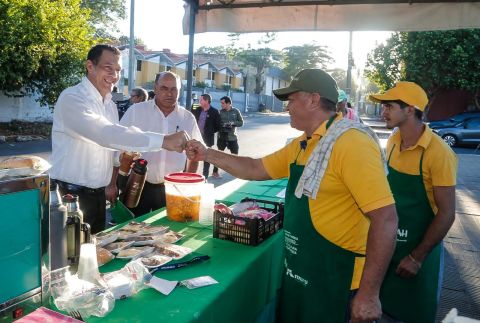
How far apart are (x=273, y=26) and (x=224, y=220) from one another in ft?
9.34

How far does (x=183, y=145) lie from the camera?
2.83 metres

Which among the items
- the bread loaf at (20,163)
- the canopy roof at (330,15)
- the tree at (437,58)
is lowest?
the bread loaf at (20,163)

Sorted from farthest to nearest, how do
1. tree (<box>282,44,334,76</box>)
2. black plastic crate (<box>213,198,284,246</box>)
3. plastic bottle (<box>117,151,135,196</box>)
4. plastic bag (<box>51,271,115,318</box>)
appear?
tree (<box>282,44,334,76</box>) < plastic bottle (<box>117,151,135,196</box>) < black plastic crate (<box>213,198,284,246</box>) < plastic bag (<box>51,271,115,318</box>)

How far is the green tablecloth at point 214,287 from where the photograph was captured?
1.61 metres

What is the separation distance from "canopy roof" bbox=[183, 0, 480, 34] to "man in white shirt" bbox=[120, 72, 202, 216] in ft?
3.70

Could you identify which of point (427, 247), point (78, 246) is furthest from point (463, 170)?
point (78, 246)

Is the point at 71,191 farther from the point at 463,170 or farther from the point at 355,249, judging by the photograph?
the point at 463,170

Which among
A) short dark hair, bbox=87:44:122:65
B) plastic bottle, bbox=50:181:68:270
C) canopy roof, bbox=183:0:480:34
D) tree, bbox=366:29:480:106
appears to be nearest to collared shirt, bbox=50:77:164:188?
short dark hair, bbox=87:44:122:65

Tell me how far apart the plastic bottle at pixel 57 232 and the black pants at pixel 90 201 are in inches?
52.2

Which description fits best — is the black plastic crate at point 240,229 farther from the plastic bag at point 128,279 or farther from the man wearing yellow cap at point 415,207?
the man wearing yellow cap at point 415,207

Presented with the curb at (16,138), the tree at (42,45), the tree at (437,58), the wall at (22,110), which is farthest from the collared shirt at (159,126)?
the tree at (437,58)

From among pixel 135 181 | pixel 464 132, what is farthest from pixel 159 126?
pixel 464 132

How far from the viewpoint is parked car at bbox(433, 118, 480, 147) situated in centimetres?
1775

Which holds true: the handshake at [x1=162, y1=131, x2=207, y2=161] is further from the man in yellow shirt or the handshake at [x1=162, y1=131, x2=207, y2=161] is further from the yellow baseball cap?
the yellow baseball cap
